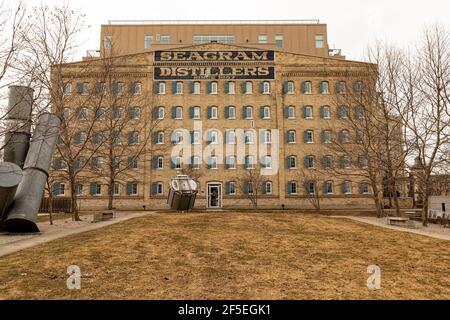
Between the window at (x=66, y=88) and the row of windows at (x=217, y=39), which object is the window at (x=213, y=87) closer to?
the row of windows at (x=217, y=39)

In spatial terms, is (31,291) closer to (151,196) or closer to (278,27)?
(151,196)

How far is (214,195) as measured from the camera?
3706 centimetres

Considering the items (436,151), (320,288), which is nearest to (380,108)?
(436,151)

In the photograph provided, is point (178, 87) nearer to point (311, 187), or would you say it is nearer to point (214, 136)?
point (214, 136)

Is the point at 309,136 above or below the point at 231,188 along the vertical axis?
above

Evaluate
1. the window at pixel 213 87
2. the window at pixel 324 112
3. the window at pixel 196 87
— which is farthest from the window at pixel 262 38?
the window at pixel 324 112

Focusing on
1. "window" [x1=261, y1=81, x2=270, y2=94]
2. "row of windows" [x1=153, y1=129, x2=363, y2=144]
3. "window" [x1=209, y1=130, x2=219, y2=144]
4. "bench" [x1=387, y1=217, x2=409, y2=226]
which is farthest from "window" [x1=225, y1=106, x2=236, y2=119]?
"bench" [x1=387, y1=217, x2=409, y2=226]

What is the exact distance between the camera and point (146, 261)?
24.6 feet

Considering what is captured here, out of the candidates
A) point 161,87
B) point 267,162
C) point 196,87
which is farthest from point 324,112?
point 161,87

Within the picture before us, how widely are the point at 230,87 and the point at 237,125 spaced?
4.45 meters

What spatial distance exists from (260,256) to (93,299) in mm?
4029

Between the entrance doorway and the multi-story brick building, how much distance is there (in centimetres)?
11
